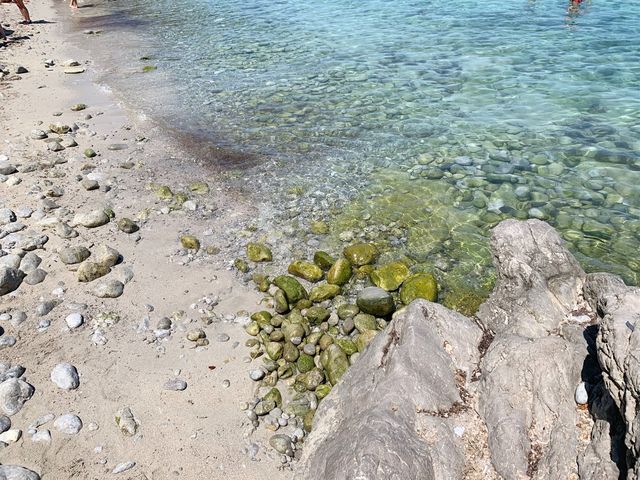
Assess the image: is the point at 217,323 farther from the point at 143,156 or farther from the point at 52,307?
the point at 143,156

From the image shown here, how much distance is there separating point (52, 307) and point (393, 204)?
690cm

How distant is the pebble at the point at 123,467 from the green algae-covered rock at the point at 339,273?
13.5 feet

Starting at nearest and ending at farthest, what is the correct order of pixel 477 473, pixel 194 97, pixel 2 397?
1. pixel 477 473
2. pixel 2 397
3. pixel 194 97

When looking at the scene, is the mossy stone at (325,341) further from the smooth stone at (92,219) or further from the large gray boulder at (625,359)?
the smooth stone at (92,219)

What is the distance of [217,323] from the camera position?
7.31m

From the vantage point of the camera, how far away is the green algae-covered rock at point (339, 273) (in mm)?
8062

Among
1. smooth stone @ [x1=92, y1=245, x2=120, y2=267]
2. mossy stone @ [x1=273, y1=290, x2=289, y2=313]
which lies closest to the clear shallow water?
mossy stone @ [x1=273, y1=290, x2=289, y2=313]

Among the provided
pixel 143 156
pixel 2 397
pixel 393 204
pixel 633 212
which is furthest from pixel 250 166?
pixel 633 212

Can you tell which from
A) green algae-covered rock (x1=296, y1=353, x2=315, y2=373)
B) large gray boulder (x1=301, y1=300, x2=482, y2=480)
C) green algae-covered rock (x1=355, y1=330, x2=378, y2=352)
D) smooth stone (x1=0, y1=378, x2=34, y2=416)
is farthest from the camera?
green algae-covered rock (x1=355, y1=330, x2=378, y2=352)

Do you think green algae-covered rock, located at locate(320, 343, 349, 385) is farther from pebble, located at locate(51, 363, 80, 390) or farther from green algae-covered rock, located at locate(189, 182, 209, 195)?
green algae-covered rock, located at locate(189, 182, 209, 195)

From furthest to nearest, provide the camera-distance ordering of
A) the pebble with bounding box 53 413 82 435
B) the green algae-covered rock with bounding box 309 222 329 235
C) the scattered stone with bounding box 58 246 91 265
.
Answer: the green algae-covered rock with bounding box 309 222 329 235 → the scattered stone with bounding box 58 246 91 265 → the pebble with bounding box 53 413 82 435

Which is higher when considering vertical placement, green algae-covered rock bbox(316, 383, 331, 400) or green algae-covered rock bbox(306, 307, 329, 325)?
green algae-covered rock bbox(316, 383, 331, 400)

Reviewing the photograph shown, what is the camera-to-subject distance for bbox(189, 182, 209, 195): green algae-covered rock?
1101 centimetres

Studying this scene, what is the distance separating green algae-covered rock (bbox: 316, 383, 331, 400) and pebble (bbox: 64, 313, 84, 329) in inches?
153
